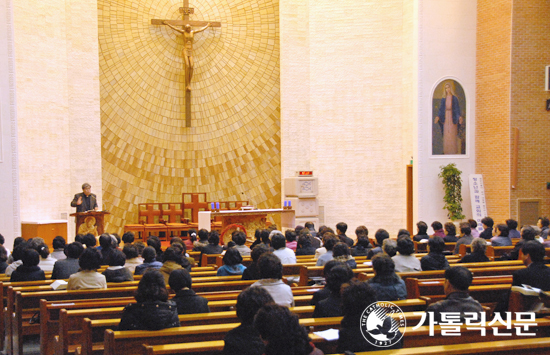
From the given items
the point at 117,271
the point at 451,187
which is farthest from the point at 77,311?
Answer: the point at 451,187

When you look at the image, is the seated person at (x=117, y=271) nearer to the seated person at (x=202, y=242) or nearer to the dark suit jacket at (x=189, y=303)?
the dark suit jacket at (x=189, y=303)

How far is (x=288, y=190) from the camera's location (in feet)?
40.5

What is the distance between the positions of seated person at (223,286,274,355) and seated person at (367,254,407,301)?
138 centimetres

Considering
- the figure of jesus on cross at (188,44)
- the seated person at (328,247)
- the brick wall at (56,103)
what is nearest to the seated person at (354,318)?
the seated person at (328,247)

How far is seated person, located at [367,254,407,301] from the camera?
4.04 m

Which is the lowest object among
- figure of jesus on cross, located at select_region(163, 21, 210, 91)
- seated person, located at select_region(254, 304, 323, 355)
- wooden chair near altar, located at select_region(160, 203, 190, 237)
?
wooden chair near altar, located at select_region(160, 203, 190, 237)

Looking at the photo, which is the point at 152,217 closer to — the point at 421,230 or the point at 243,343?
the point at 421,230

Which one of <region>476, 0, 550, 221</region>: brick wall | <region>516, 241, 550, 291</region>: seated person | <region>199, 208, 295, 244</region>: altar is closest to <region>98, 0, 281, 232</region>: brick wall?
Answer: <region>199, 208, 295, 244</region>: altar

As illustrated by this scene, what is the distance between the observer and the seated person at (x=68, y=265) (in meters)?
5.46

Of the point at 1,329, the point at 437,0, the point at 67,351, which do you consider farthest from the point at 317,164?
the point at 67,351

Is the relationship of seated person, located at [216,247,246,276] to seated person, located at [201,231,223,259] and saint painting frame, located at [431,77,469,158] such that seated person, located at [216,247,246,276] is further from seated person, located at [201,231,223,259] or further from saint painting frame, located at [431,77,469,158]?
saint painting frame, located at [431,77,469,158]

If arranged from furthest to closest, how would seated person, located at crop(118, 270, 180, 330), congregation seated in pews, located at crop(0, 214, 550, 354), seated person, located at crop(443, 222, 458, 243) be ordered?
seated person, located at crop(443, 222, 458, 243) → seated person, located at crop(118, 270, 180, 330) → congregation seated in pews, located at crop(0, 214, 550, 354)

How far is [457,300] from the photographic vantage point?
11.2 feet

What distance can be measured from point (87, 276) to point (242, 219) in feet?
21.3
